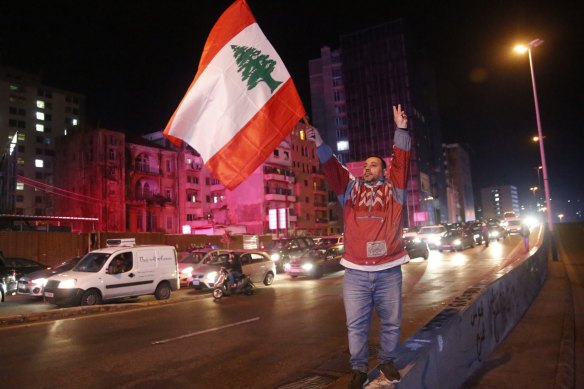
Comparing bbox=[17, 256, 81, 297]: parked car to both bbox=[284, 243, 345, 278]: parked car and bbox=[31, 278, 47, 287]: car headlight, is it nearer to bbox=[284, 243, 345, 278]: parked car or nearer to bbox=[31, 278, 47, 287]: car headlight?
bbox=[31, 278, 47, 287]: car headlight

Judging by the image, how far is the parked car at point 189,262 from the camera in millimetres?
20344

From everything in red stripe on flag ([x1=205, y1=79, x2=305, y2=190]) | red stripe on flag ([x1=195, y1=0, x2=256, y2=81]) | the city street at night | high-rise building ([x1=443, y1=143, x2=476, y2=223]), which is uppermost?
→ high-rise building ([x1=443, y1=143, x2=476, y2=223])

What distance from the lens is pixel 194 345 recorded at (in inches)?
326

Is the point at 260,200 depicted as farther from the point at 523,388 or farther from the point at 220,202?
the point at 523,388

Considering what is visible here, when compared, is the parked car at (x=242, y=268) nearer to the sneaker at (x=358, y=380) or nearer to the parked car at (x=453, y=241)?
the sneaker at (x=358, y=380)

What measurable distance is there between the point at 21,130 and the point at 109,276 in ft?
293

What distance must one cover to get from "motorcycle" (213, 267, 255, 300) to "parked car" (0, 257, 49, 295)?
7967 millimetres

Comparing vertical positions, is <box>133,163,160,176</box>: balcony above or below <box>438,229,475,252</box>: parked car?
above

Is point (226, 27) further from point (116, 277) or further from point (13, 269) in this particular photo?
point (13, 269)

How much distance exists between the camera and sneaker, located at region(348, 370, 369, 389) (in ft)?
12.5

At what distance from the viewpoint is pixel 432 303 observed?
12.2 metres

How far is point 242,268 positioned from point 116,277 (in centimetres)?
550

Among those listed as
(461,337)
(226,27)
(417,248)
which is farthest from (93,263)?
(417,248)

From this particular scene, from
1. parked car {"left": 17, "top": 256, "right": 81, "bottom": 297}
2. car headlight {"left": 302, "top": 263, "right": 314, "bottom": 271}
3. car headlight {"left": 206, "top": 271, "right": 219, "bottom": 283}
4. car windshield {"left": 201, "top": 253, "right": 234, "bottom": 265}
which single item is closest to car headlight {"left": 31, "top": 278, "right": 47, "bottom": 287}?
parked car {"left": 17, "top": 256, "right": 81, "bottom": 297}
